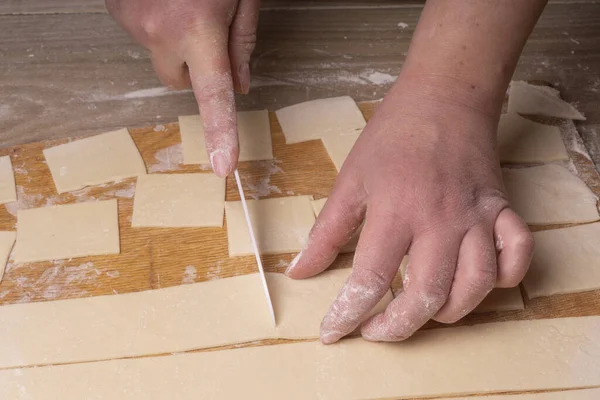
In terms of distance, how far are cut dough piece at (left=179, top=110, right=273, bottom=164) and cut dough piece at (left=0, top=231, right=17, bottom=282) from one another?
1.45 feet

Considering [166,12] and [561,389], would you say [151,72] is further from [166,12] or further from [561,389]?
[561,389]

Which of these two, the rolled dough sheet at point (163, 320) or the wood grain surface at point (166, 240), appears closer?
the rolled dough sheet at point (163, 320)

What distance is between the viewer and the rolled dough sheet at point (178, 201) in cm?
152

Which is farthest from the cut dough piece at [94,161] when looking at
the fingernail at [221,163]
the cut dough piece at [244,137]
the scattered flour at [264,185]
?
the fingernail at [221,163]

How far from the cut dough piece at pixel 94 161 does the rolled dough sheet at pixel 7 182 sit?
9cm

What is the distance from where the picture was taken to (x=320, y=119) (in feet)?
5.79

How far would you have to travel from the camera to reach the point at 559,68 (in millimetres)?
1969

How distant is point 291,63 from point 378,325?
1.01 metres

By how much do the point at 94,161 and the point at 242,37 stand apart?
0.50 meters

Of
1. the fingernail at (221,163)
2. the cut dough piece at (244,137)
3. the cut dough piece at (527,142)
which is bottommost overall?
the cut dough piece at (244,137)

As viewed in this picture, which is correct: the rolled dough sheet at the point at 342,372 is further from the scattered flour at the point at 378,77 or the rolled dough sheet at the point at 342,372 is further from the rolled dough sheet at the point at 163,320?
the scattered flour at the point at 378,77

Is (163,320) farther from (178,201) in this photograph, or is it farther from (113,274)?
(178,201)

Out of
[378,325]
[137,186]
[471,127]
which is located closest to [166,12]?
[137,186]

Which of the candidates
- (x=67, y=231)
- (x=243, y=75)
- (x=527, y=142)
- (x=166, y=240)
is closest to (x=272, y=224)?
(x=166, y=240)
